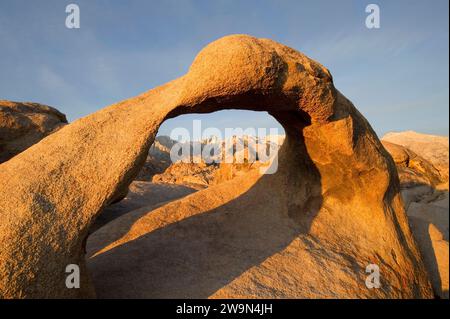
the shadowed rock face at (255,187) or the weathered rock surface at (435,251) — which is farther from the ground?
the shadowed rock face at (255,187)

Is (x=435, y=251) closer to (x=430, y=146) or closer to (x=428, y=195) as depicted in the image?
(x=428, y=195)

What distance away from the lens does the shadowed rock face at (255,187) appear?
196cm

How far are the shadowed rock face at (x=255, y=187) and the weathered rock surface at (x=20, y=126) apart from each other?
8.86ft

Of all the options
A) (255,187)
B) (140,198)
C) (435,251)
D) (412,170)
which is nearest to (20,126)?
(140,198)

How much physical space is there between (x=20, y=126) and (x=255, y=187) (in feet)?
11.9

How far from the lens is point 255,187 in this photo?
4.03 meters

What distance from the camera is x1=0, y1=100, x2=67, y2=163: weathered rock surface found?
15.4 ft

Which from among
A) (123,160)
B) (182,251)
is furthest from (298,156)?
(123,160)

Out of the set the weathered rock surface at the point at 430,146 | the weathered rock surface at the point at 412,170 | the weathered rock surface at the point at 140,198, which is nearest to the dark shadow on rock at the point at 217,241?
the weathered rock surface at the point at 140,198

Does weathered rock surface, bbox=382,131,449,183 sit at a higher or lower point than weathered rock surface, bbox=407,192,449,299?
higher

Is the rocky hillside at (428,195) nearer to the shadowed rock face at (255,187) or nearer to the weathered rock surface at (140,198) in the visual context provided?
the shadowed rock face at (255,187)

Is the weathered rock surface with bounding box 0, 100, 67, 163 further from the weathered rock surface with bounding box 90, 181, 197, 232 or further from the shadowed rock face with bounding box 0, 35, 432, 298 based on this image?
the shadowed rock face with bounding box 0, 35, 432, 298

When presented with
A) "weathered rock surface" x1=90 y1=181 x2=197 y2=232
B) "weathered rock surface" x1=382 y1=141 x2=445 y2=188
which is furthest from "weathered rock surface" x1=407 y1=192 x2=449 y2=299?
"weathered rock surface" x1=90 y1=181 x2=197 y2=232

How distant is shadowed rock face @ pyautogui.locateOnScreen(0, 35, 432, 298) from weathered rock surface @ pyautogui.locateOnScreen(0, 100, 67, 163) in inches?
106
